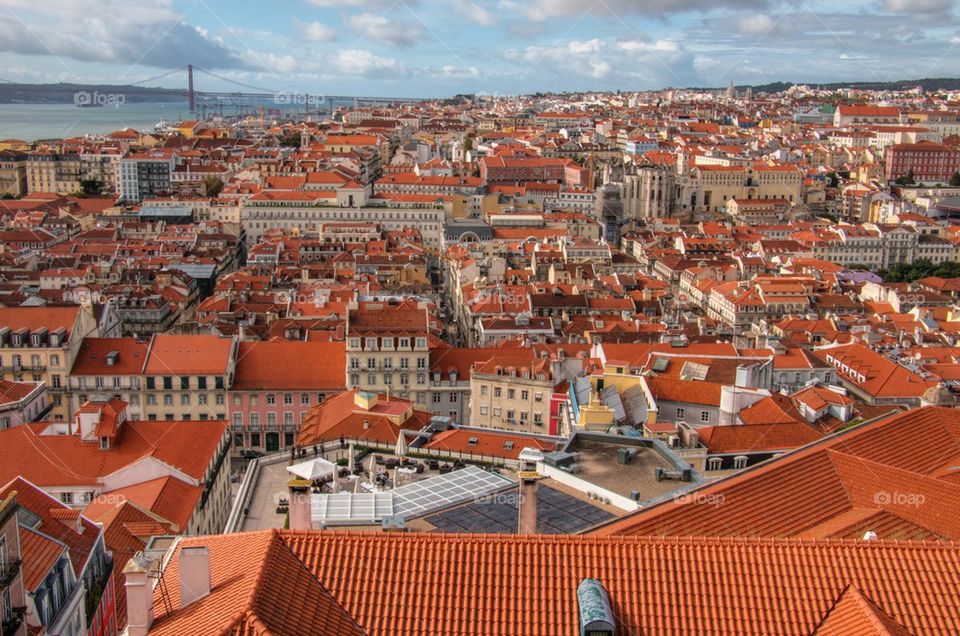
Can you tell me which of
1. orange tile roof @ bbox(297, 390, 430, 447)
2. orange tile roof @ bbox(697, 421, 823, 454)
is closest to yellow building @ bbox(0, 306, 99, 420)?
orange tile roof @ bbox(297, 390, 430, 447)

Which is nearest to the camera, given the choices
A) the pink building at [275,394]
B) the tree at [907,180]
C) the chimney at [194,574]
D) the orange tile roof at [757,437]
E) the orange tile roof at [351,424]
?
the chimney at [194,574]

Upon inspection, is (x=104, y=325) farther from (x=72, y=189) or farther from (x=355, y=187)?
(x=72, y=189)

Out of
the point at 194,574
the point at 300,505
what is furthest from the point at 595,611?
the point at 300,505

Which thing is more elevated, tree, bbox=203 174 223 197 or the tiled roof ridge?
tree, bbox=203 174 223 197

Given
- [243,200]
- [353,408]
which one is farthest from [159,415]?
[243,200]

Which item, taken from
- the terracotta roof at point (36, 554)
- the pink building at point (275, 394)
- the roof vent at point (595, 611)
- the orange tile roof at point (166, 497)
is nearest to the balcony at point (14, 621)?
the terracotta roof at point (36, 554)

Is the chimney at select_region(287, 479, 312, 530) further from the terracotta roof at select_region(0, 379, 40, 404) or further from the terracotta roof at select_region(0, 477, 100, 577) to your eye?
the terracotta roof at select_region(0, 379, 40, 404)

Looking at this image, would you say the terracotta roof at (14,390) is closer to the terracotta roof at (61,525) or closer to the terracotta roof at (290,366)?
A: the terracotta roof at (290,366)
